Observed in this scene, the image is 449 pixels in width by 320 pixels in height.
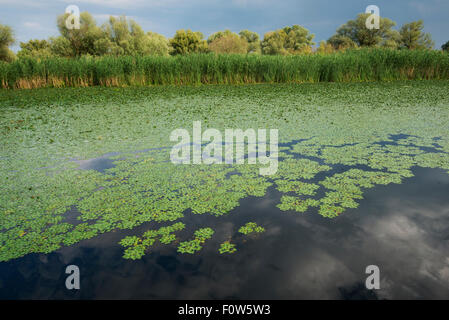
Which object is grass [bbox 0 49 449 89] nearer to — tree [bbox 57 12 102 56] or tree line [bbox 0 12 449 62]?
tree line [bbox 0 12 449 62]

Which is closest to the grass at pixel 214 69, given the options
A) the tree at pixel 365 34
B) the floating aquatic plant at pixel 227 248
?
the floating aquatic plant at pixel 227 248

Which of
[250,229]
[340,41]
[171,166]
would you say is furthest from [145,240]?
[340,41]

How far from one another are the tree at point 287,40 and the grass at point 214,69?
4546 cm

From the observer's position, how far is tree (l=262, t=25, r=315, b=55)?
200ft

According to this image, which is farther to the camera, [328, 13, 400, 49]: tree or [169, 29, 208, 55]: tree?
[328, 13, 400, 49]: tree

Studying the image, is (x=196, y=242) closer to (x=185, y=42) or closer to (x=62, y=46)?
(x=62, y=46)

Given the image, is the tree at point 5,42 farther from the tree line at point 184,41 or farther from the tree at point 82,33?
the tree at point 82,33

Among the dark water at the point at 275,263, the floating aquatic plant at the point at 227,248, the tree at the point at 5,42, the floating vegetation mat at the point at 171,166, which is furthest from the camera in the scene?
the tree at the point at 5,42

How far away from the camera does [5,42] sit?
3781cm

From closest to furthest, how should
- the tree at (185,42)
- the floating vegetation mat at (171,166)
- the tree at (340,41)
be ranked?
the floating vegetation mat at (171,166) < the tree at (185,42) < the tree at (340,41)

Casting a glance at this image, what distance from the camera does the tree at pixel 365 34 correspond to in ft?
176

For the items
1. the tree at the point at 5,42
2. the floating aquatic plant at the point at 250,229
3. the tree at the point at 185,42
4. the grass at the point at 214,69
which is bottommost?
the floating aquatic plant at the point at 250,229

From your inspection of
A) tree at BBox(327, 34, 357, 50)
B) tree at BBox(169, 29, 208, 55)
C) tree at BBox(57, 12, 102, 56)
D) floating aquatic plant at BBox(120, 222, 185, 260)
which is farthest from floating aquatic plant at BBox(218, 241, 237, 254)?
tree at BBox(327, 34, 357, 50)
